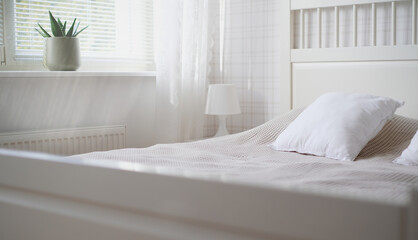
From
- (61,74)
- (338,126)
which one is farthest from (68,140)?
(338,126)

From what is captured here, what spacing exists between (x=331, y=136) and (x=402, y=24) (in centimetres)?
87

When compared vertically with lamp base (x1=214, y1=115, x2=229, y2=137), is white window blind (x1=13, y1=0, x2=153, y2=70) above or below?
above

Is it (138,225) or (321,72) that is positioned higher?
(321,72)

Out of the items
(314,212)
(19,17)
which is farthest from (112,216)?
(19,17)

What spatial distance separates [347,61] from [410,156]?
0.93 m

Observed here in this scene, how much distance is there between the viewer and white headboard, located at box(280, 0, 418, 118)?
8.18ft

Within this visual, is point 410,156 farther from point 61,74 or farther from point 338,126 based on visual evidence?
point 61,74

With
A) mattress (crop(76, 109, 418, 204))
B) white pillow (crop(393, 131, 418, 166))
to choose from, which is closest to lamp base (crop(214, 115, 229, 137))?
mattress (crop(76, 109, 418, 204))

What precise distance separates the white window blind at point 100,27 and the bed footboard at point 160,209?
192cm

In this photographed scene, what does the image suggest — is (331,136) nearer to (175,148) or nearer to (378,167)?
(378,167)

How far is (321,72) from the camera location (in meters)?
2.78

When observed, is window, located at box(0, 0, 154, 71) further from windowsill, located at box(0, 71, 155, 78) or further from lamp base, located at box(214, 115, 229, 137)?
lamp base, located at box(214, 115, 229, 137)

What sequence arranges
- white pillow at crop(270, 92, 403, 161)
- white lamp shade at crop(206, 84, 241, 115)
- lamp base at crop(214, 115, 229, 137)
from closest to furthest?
white pillow at crop(270, 92, 403, 161) < white lamp shade at crop(206, 84, 241, 115) < lamp base at crop(214, 115, 229, 137)

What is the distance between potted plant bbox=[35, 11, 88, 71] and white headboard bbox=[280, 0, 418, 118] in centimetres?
120
